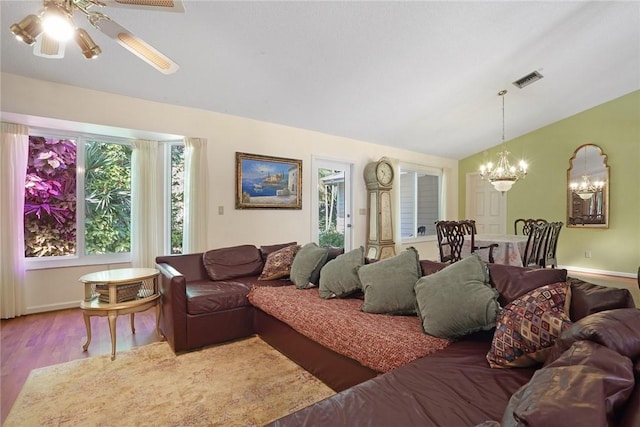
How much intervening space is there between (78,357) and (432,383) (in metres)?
2.65

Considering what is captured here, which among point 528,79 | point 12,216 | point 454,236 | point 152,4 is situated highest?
point 528,79

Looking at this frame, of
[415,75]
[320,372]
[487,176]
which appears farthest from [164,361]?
[487,176]

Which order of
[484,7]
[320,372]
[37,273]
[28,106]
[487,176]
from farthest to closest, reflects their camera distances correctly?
1. [487,176]
2. [37,273]
3. [28,106]
4. [484,7]
5. [320,372]

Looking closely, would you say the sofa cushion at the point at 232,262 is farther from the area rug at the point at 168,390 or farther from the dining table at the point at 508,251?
the dining table at the point at 508,251

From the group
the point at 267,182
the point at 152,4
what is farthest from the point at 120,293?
the point at 267,182

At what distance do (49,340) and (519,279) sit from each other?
3712mm

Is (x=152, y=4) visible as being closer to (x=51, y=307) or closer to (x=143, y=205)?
(x=143, y=205)

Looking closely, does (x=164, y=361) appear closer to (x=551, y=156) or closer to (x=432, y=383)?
(x=432, y=383)

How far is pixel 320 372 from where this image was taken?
6.73 ft

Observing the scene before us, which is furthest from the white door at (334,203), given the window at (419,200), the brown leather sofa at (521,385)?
the brown leather sofa at (521,385)

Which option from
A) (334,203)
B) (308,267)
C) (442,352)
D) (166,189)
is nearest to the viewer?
(442,352)

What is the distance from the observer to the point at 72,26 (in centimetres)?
162

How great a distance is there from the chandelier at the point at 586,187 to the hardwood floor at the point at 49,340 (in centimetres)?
717

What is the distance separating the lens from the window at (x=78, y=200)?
145 inches
